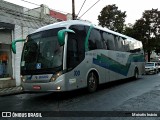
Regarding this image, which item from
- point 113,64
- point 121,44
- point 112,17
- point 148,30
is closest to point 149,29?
point 148,30

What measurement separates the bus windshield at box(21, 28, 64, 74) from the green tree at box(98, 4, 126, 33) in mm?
34704

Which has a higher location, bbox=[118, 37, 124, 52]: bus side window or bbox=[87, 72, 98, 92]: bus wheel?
bbox=[118, 37, 124, 52]: bus side window

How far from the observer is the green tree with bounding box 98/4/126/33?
1807 inches

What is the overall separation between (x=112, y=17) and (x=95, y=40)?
3498cm

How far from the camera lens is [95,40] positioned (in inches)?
531

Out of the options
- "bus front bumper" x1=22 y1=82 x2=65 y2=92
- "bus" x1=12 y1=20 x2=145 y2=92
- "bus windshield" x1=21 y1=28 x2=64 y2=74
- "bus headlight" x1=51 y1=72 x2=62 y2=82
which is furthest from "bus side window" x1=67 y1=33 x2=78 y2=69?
"bus front bumper" x1=22 y1=82 x2=65 y2=92

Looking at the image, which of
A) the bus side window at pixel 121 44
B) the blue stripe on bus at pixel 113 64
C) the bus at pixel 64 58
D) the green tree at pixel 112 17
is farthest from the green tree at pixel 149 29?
the bus at pixel 64 58

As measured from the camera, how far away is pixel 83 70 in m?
11.9

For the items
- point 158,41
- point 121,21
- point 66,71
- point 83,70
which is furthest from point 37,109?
point 158,41

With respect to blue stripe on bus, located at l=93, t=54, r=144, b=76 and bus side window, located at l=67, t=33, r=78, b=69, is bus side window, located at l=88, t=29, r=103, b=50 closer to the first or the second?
blue stripe on bus, located at l=93, t=54, r=144, b=76

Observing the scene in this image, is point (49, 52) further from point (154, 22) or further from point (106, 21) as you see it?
point (154, 22)

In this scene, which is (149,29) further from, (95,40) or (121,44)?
(95,40)

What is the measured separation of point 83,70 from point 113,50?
4459 mm

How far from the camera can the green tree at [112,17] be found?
151 ft
